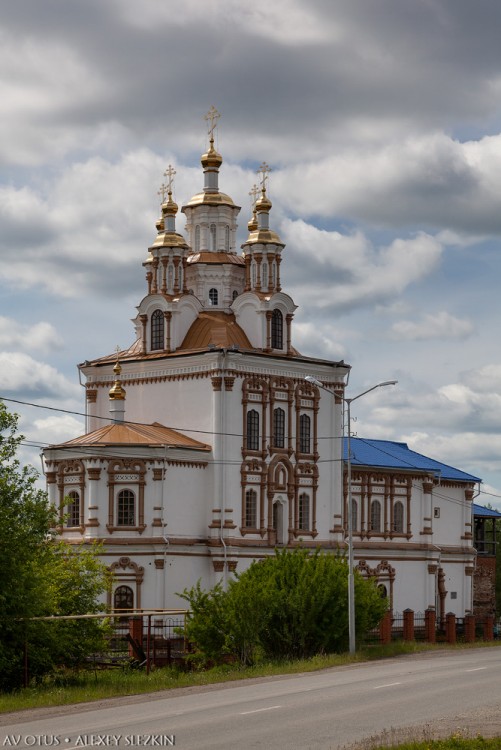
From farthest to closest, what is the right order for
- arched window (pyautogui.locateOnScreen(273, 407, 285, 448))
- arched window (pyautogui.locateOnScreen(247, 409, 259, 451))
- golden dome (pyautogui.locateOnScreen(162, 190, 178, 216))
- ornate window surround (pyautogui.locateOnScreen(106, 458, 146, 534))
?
golden dome (pyautogui.locateOnScreen(162, 190, 178, 216)) → arched window (pyautogui.locateOnScreen(273, 407, 285, 448)) → arched window (pyautogui.locateOnScreen(247, 409, 259, 451)) → ornate window surround (pyautogui.locateOnScreen(106, 458, 146, 534))

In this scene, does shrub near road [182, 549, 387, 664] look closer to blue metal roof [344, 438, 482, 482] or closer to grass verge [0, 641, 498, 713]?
grass verge [0, 641, 498, 713]

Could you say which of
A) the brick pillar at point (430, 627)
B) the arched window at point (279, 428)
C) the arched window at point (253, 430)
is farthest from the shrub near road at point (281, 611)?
the arched window at point (279, 428)

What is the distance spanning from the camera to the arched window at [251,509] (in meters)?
60.4

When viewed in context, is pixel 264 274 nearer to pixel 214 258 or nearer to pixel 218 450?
pixel 214 258

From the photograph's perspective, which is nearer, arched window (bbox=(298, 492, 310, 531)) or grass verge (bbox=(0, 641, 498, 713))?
grass verge (bbox=(0, 641, 498, 713))

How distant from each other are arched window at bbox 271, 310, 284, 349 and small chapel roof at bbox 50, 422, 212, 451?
20.9 ft


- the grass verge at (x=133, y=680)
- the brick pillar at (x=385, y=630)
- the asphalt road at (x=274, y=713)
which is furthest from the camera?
the brick pillar at (x=385, y=630)

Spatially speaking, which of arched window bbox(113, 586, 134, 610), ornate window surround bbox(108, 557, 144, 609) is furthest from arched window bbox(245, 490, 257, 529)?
arched window bbox(113, 586, 134, 610)

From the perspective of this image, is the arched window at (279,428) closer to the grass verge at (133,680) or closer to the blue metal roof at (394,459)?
→ the blue metal roof at (394,459)

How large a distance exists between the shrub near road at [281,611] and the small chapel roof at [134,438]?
644 inches

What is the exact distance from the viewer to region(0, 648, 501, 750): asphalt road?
2128cm

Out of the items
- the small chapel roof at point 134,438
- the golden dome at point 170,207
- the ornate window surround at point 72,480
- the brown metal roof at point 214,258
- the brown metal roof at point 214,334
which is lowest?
the ornate window surround at point 72,480

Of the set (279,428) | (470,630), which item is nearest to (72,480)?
(279,428)

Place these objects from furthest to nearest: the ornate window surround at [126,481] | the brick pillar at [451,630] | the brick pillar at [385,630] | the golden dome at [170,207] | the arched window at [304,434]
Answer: the golden dome at [170,207] → the arched window at [304,434] → the ornate window surround at [126,481] → the brick pillar at [451,630] → the brick pillar at [385,630]
